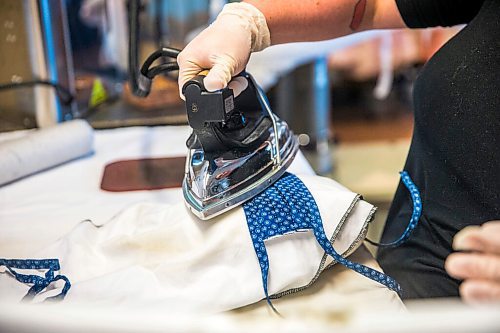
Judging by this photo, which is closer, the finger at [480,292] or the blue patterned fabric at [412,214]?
the finger at [480,292]

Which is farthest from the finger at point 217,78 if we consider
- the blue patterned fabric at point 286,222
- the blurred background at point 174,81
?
the blurred background at point 174,81

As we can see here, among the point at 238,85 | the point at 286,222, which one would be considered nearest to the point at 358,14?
the point at 238,85

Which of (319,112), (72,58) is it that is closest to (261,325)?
(72,58)

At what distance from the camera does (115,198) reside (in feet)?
2.70

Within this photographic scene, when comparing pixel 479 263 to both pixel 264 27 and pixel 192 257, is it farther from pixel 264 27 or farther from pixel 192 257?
pixel 264 27

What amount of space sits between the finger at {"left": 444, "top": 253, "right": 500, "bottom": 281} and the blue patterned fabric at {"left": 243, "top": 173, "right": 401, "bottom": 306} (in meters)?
0.19

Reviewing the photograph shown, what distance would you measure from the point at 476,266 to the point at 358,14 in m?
0.47

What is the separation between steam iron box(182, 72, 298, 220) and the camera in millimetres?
574

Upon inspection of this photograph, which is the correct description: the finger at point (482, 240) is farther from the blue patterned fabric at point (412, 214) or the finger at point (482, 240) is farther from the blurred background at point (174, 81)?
the blurred background at point (174, 81)

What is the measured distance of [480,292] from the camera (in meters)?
0.36

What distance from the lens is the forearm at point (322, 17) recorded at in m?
0.73

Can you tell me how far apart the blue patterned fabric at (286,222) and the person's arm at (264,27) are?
0.12 m

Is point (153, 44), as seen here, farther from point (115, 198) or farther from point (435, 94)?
point (435, 94)

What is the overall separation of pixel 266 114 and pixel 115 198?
26 cm
